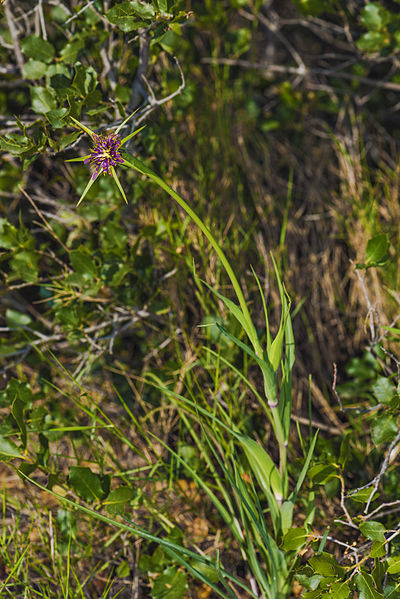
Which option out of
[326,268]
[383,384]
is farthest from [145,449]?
[326,268]

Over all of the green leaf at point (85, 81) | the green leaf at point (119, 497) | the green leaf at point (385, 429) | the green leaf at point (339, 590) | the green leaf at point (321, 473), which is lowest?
the green leaf at point (339, 590)

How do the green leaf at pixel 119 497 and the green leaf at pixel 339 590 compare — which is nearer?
the green leaf at pixel 339 590

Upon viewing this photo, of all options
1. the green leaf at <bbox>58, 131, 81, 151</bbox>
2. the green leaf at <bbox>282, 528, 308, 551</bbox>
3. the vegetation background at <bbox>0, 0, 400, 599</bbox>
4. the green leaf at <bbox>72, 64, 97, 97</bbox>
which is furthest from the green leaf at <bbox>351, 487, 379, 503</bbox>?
the green leaf at <bbox>72, 64, 97, 97</bbox>

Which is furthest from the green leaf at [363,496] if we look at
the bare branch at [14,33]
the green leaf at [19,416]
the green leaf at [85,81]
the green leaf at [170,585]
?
the bare branch at [14,33]

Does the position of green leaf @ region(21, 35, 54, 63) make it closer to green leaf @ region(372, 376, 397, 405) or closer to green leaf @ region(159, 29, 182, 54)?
green leaf @ region(159, 29, 182, 54)

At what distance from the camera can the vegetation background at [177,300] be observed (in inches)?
44.9

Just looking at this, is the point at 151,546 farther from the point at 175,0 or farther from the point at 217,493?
the point at 175,0

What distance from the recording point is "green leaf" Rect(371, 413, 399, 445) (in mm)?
1075

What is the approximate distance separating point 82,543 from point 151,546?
169 mm

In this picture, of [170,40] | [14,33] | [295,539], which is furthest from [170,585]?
[14,33]

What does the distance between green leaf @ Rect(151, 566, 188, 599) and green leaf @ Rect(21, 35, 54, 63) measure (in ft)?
4.00

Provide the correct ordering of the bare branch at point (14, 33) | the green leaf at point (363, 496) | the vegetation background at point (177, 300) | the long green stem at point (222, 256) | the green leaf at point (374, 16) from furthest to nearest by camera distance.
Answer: the green leaf at point (374, 16), the bare branch at point (14, 33), the vegetation background at point (177, 300), the green leaf at point (363, 496), the long green stem at point (222, 256)

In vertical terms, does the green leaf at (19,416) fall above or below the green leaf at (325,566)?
above

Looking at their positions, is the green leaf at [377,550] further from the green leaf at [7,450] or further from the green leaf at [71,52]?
the green leaf at [71,52]
